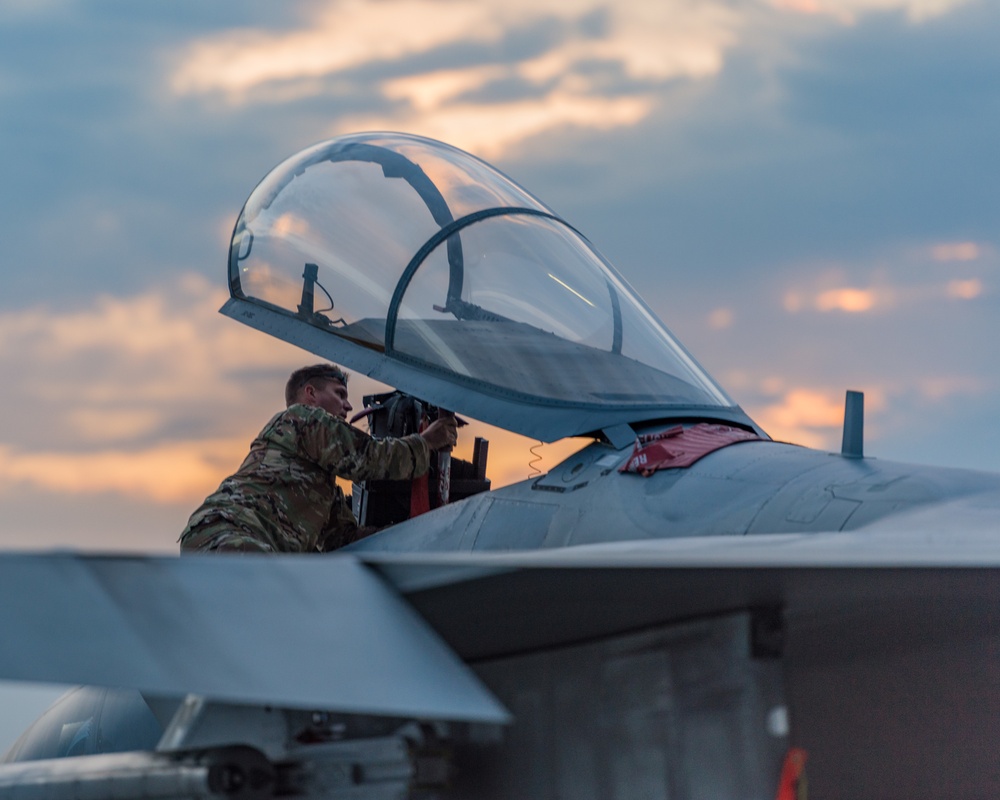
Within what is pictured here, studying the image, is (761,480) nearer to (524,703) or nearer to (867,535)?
(867,535)

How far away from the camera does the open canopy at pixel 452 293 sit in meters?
5.51

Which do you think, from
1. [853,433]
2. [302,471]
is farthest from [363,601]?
[302,471]

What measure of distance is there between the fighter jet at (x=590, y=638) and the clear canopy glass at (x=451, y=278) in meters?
0.34

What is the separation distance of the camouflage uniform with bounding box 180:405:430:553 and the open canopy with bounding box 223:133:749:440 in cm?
32

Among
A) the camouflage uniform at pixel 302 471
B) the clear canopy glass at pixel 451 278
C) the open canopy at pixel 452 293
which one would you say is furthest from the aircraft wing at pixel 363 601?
the camouflage uniform at pixel 302 471

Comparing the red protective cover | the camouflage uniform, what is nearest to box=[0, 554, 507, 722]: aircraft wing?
the red protective cover

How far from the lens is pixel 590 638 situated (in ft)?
12.1

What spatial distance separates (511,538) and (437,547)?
1.30 ft

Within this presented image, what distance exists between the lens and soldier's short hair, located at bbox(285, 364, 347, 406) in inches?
249

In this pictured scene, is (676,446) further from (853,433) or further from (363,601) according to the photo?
(363,601)

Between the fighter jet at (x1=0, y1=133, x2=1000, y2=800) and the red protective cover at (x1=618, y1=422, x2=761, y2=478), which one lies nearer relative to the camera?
the fighter jet at (x1=0, y1=133, x2=1000, y2=800)

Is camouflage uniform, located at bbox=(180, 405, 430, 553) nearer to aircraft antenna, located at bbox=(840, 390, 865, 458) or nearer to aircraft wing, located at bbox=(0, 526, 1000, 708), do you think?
aircraft antenna, located at bbox=(840, 390, 865, 458)

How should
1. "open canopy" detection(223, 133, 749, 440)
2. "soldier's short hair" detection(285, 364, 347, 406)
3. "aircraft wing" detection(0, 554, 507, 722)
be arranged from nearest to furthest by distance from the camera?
"aircraft wing" detection(0, 554, 507, 722), "open canopy" detection(223, 133, 749, 440), "soldier's short hair" detection(285, 364, 347, 406)

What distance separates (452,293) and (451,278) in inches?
3.4
